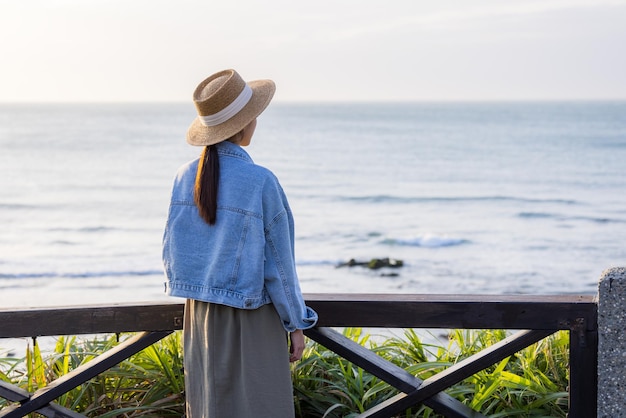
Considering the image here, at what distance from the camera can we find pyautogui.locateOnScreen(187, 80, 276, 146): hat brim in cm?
261

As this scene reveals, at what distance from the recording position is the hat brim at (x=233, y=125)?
261cm

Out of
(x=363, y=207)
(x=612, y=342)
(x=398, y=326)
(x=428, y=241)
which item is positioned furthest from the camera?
(x=363, y=207)

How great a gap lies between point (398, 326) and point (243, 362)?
637 mm

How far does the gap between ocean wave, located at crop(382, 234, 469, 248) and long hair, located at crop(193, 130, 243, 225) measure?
16.0m

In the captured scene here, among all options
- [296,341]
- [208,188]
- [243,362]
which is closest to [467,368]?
[296,341]

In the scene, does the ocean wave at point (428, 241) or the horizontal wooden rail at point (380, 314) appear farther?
the ocean wave at point (428, 241)

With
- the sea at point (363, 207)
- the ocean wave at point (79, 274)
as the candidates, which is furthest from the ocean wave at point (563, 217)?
the ocean wave at point (79, 274)

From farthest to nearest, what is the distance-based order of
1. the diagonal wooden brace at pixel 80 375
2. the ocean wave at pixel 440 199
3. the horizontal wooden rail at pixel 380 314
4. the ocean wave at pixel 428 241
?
the ocean wave at pixel 440 199
the ocean wave at pixel 428 241
the diagonal wooden brace at pixel 80 375
the horizontal wooden rail at pixel 380 314

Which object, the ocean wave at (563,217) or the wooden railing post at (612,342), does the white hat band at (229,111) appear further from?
the ocean wave at (563,217)

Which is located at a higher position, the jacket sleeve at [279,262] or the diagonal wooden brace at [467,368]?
the jacket sleeve at [279,262]

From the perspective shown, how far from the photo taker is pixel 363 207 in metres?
24.6

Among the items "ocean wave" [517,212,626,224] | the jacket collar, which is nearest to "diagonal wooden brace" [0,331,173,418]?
the jacket collar

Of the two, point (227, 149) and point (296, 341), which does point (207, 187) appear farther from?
point (296, 341)

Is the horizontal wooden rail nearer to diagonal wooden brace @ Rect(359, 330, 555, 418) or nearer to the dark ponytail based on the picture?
diagonal wooden brace @ Rect(359, 330, 555, 418)
